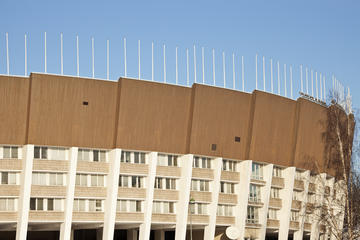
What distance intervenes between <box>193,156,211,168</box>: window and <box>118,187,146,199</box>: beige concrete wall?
19.7ft

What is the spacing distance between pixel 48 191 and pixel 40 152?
11.8 ft

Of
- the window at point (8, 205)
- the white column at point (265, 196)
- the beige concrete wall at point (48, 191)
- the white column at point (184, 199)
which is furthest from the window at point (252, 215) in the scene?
the window at point (8, 205)

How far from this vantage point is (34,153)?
181 ft

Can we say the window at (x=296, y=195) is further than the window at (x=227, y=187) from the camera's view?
Yes

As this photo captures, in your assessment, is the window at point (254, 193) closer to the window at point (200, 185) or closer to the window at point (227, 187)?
the window at point (227, 187)

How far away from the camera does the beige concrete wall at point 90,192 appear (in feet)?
185

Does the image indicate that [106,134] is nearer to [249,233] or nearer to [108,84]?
[108,84]

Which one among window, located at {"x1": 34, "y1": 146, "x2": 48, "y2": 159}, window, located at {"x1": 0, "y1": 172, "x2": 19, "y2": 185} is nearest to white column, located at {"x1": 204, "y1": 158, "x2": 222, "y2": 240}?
window, located at {"x1": 34, "y1": 146, "x2": 48, "y2": 159}

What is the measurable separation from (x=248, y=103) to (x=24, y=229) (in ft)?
→ 82.3

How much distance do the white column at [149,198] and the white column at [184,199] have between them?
319 centimetres

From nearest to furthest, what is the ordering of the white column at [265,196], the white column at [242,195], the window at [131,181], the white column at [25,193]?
the white column at [25,193] < the window at [131,181] < the white column at [242,195] < the white column at [265,196]

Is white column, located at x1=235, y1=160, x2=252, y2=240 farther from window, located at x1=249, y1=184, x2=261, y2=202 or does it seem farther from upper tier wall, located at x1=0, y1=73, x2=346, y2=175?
upper tier wall, located at x1=0, y1=73, x2=346, y2=175

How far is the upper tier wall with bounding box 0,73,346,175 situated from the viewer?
5450 cm

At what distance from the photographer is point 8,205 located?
54625 millimetres
